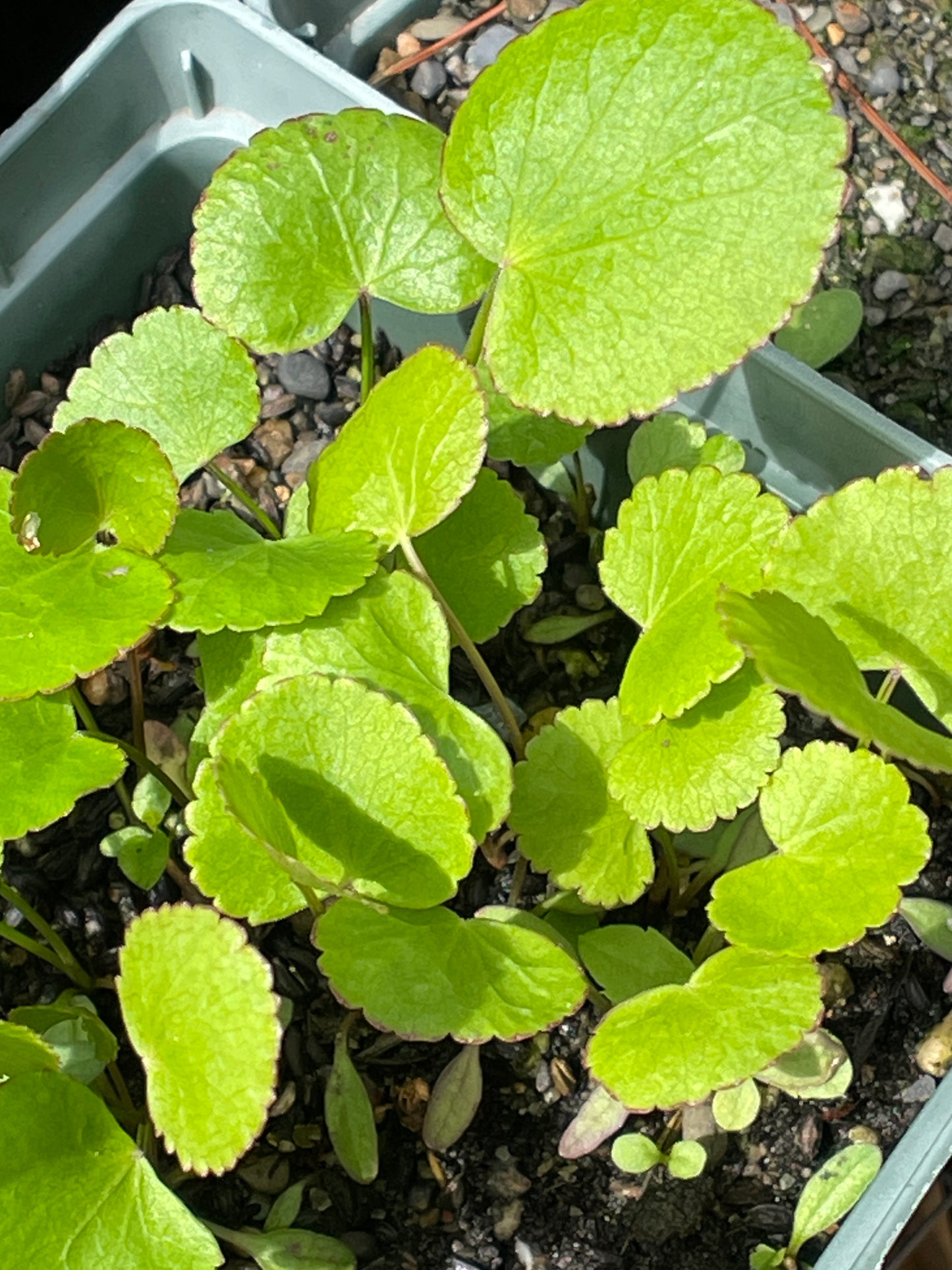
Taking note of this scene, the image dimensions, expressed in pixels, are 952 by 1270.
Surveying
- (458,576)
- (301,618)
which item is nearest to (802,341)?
(458,576)

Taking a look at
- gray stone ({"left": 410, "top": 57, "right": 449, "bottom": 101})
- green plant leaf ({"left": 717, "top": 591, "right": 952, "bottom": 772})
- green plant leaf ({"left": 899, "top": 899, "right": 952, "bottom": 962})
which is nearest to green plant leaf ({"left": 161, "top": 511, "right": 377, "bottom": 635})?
green plant leaf ({"left": 717, "top": 591, "right": 952, "bottom": 772})

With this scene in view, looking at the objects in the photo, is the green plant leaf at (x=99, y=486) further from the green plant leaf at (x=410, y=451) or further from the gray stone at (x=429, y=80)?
the gray stone at (x=429, y=80)

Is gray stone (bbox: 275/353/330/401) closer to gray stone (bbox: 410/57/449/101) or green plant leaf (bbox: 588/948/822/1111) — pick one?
gray stone (bbox: 410/57/449/101)

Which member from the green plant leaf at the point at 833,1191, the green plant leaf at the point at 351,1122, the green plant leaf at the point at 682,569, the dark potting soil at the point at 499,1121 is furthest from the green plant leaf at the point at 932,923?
the green plant leaf at the point at 351,1122

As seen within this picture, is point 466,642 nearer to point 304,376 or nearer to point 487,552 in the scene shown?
point 487,552

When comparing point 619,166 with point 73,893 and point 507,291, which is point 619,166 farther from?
point 73,893
